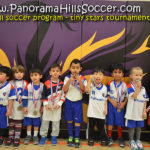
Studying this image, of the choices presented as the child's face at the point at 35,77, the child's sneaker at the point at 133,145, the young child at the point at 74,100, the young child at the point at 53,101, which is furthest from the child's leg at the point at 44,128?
the child's sneaker at the point at 133,145

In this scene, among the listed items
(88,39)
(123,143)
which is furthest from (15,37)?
(123,143)

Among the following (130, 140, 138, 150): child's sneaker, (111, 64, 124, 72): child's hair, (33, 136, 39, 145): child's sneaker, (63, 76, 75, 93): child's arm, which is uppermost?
(111, 64, 124, 72): child's hair

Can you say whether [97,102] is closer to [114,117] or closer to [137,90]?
[114,117]

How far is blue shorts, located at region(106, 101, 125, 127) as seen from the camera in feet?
10.8

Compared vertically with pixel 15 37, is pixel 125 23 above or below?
above

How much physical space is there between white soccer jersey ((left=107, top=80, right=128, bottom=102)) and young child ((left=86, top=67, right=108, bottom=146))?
0.15m

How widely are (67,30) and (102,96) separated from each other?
1.43 metres

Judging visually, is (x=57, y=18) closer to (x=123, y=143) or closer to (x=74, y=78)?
(x=74, y=78)

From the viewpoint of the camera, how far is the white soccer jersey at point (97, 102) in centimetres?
321

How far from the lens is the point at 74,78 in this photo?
324 centimetres

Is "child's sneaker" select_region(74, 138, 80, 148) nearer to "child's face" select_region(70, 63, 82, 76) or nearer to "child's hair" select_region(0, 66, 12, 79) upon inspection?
"child's face" select_region(70, 63, 82, 76)

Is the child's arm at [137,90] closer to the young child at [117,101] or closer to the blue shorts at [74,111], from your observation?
the young child at [117,101]

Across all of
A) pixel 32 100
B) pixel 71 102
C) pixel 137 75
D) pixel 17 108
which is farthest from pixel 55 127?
pixel 137 75

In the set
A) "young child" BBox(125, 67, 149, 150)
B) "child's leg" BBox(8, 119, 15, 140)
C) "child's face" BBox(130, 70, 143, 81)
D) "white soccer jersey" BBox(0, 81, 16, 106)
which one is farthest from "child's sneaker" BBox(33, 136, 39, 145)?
"child's face" BBox(130, 70, 143, 81)
